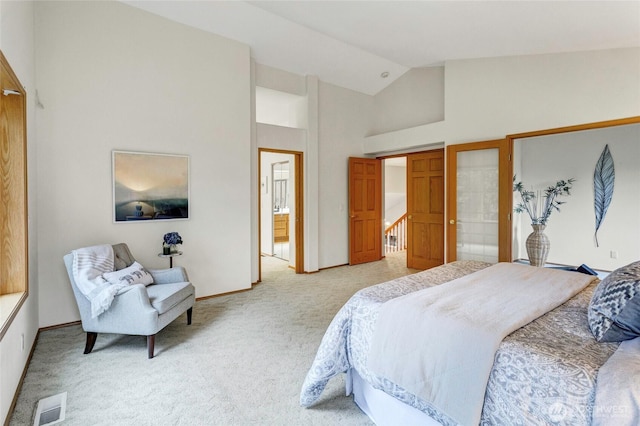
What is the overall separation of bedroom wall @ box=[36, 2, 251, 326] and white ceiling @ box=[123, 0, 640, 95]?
0.37 metres

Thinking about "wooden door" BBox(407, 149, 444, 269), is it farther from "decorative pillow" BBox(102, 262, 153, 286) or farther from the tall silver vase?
"decorative pillow" BBox(102, 262, 153, 286)

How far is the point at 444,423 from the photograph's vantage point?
4.99 feet

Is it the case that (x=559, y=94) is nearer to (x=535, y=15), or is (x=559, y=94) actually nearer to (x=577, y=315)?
(x=535, y=15)

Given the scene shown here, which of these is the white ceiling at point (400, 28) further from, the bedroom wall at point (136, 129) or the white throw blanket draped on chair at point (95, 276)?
the white throw blanket draped on chair at point (95, 276)

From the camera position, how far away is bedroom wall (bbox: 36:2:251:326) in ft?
11.1

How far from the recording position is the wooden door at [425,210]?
5812 mm

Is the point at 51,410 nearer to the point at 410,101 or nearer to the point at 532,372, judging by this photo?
the point at 532,372

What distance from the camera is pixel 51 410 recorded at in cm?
213

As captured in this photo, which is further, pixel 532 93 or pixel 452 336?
pixel 532 93

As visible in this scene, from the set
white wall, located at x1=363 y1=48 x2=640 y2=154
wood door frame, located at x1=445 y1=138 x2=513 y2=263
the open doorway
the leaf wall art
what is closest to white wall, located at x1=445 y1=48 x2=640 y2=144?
white wall, located at x1=363 y1=48 x2=640 y2=154

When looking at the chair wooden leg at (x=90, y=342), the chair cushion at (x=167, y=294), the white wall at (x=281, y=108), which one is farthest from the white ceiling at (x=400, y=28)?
the chair wooden leg at (x=90, y=342)

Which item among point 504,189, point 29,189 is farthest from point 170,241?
point 504,189

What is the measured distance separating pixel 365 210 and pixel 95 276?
4780mm

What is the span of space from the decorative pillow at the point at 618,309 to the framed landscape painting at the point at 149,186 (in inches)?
160
